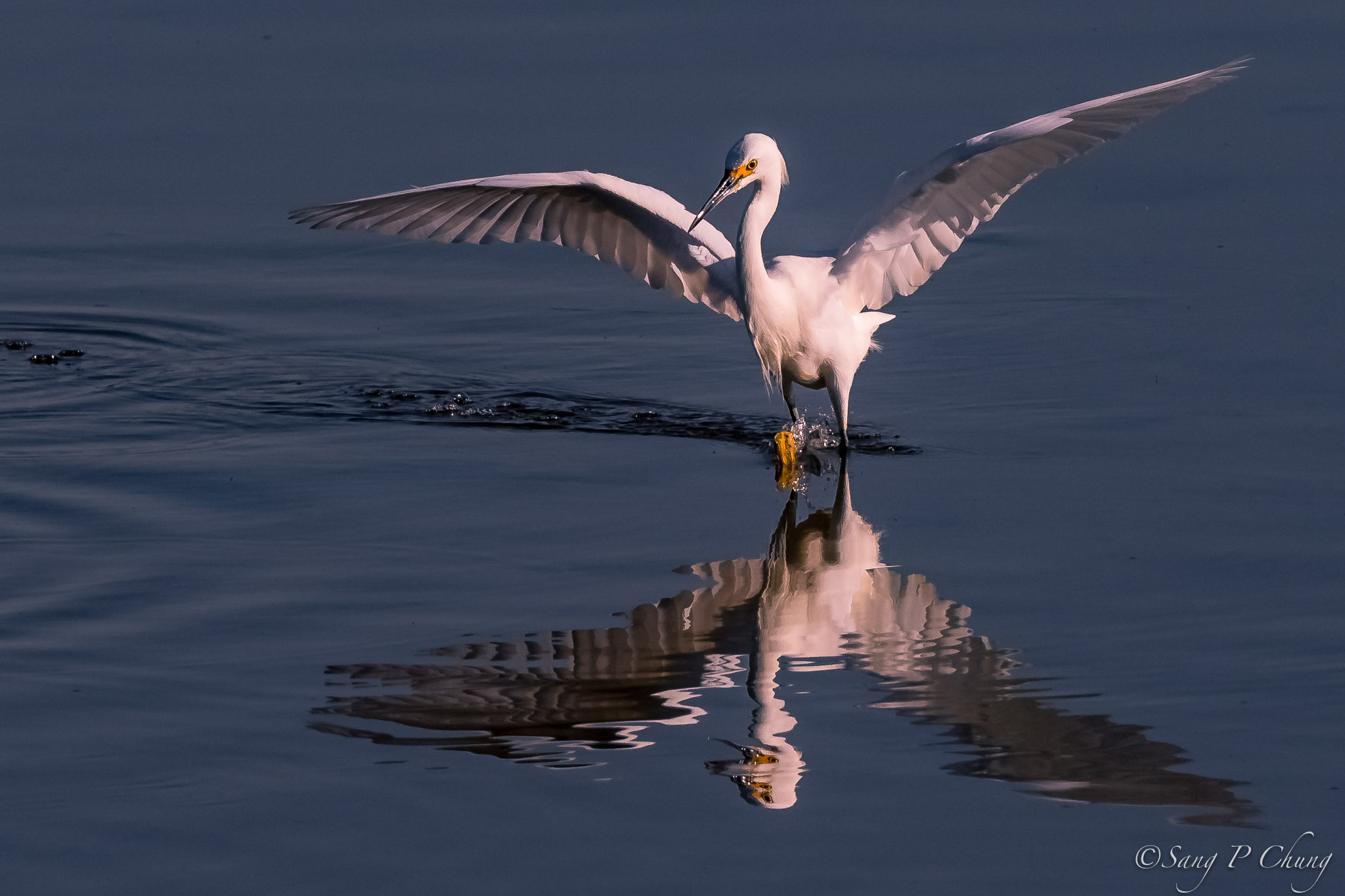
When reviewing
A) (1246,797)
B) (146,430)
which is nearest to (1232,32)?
(146,430)

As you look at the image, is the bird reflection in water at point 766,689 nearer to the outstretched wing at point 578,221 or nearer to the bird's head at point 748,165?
the bird's head at point 748,165

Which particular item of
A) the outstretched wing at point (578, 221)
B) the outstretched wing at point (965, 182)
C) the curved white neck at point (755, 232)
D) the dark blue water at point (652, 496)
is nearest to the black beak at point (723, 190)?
the curved white neck at point (755, 232)

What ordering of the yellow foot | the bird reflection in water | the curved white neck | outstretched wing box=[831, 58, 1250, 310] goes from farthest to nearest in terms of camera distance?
the curved white neck
the yellow foot
outstretched wing box=[831, 58, 1250, 310]
the bird reflection in water

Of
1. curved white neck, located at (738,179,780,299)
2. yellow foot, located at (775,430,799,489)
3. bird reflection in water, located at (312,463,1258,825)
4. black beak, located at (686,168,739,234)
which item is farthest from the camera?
curved white neck, located at (738,179,780,299)

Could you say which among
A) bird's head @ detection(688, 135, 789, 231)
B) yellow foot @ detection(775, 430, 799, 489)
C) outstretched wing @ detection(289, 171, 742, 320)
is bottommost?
yellow foot @ detection(775, 430, 799, 489)

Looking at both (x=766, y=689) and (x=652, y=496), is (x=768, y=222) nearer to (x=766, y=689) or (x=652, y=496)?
(x=652, y=496)

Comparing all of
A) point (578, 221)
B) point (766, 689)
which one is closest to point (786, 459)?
point (578, 221)

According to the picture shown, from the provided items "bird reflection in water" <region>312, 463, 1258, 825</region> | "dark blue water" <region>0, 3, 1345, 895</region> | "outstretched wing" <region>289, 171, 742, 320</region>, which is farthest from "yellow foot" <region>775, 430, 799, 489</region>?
"bird reflection in water" <region>312, 463, 1258, 825</region>

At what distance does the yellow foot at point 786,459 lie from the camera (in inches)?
283

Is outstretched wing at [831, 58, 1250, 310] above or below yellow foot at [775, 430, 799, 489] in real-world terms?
above

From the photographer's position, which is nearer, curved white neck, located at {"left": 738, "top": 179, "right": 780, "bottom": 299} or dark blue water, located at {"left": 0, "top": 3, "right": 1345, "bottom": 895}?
dark blue water, located at {"left": 0, "top": 3, "right": 1345, "bottom": 895}

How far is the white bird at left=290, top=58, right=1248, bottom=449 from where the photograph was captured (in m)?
7.21

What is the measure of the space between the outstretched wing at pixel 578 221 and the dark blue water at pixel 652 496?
487 millimetres

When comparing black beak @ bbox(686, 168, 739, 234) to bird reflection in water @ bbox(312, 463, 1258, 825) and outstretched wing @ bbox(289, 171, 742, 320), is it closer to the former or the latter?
outstretched wing @ bbox(289, 171, 742, 320)
